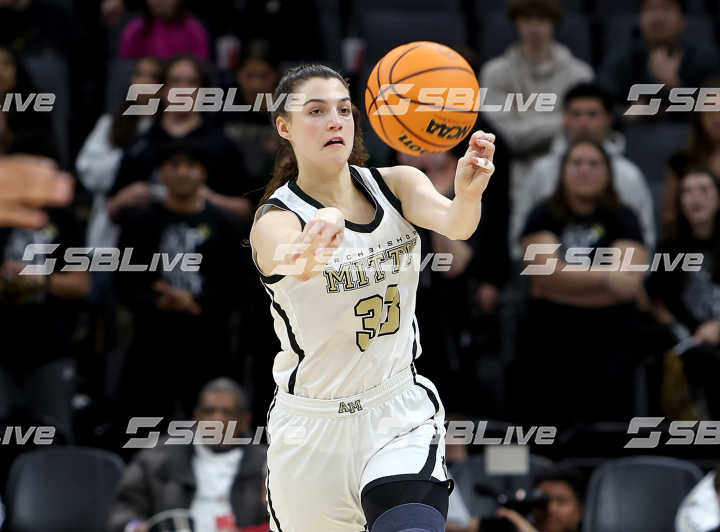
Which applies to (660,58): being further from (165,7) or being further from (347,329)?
(347,329)

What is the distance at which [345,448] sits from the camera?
5.76 m

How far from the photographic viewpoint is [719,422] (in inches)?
385

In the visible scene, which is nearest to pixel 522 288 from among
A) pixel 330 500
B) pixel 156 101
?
pixel 156 101

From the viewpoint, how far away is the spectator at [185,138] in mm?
10211

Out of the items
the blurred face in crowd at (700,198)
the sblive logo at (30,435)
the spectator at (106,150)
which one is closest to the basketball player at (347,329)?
the sblive logo at (30,435)

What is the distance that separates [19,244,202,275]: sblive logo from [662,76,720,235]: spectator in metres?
4.22

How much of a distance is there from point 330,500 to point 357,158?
1829 millimetres

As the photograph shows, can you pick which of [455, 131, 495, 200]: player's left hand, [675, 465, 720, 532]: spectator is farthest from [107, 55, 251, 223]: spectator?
[455, 131, 495, 200]: player's left hand

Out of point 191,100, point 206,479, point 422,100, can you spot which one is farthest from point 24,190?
point 191,100

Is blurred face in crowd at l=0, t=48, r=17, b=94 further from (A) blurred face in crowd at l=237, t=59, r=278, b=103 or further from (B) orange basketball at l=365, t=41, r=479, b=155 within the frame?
(B) orange basketball at l=365, t=41, r=479, b=155

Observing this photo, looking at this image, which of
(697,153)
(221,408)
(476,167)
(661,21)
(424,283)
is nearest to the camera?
(476,167)

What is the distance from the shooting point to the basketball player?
18.5ft

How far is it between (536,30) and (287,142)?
5.44 metres

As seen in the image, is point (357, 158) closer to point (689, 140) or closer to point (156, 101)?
point (156, 101)
